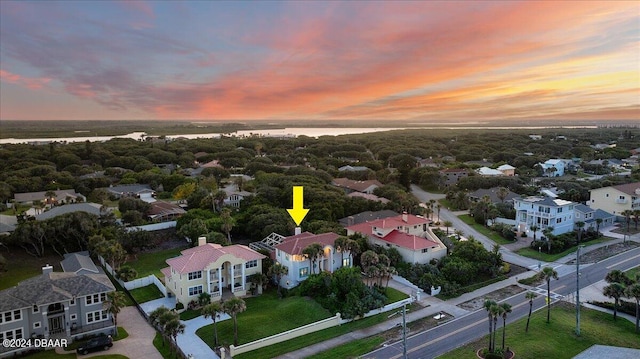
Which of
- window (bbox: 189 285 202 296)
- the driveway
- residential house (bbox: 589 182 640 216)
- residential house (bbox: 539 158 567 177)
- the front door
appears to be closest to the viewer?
the driveway

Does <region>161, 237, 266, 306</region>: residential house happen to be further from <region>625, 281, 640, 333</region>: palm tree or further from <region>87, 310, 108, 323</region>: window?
<region>625, 281, 640, 333</region>: palm tree

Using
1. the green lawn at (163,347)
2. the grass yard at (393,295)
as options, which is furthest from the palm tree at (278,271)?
the green lawn at (163,347)

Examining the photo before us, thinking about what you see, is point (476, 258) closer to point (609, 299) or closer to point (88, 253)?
point (609, 299)

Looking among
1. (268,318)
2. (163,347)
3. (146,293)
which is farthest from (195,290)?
(268,318)

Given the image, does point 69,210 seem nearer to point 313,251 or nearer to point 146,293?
point 146,293

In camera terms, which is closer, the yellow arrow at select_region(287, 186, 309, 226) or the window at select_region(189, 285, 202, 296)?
the window at select_region(189, 285, 202, 296)

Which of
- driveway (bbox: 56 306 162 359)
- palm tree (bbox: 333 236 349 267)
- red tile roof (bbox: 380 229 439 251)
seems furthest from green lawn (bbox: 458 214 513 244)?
driveway (bbox: 56 306 162 359)
